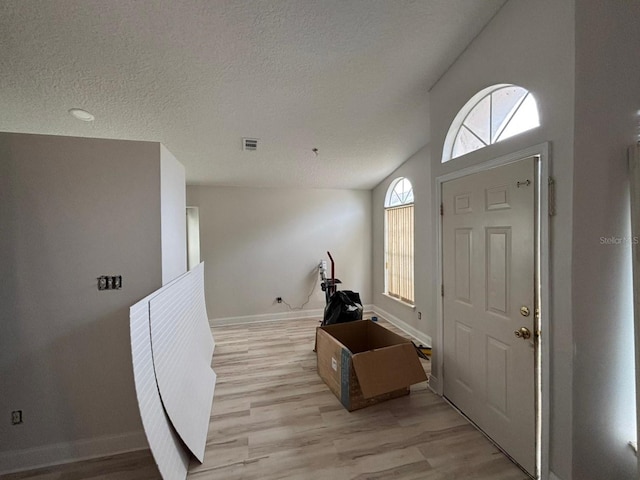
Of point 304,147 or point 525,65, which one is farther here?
point 304,147

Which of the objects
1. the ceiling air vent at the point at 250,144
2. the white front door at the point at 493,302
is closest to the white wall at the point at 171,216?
the ceiling air vent at the point at 250,144

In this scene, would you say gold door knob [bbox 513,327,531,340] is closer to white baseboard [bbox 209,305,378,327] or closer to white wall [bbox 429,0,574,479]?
white wall [bbox 429,0,574,479]

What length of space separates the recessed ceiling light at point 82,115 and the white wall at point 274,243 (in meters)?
1.81

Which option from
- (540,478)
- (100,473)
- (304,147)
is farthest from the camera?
(304,147)

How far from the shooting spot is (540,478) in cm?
147

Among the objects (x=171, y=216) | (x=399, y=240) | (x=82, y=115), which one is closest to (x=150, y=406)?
(x=171, y=216)

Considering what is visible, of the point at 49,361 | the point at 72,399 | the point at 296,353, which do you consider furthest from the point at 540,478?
the point at 49,361

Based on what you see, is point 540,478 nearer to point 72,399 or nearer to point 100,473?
point 100,473

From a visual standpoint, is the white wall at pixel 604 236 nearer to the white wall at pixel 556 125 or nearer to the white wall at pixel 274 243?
the white wall at pixel 556 125

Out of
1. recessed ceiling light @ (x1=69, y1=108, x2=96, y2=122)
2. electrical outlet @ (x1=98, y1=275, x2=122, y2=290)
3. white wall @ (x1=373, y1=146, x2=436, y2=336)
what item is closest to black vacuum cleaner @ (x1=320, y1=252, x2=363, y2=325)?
white wall @ (x1=373, y1=146, x2=436, y2=336)

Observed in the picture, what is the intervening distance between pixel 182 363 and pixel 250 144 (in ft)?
7.56

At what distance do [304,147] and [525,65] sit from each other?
2117 mm

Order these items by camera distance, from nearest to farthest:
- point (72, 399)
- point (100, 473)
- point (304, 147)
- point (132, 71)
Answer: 1. point (100, 473)
2. point (72, 399)
3. point (132, 71)
4. point (304, 147)

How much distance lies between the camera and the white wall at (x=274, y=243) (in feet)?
13.7
